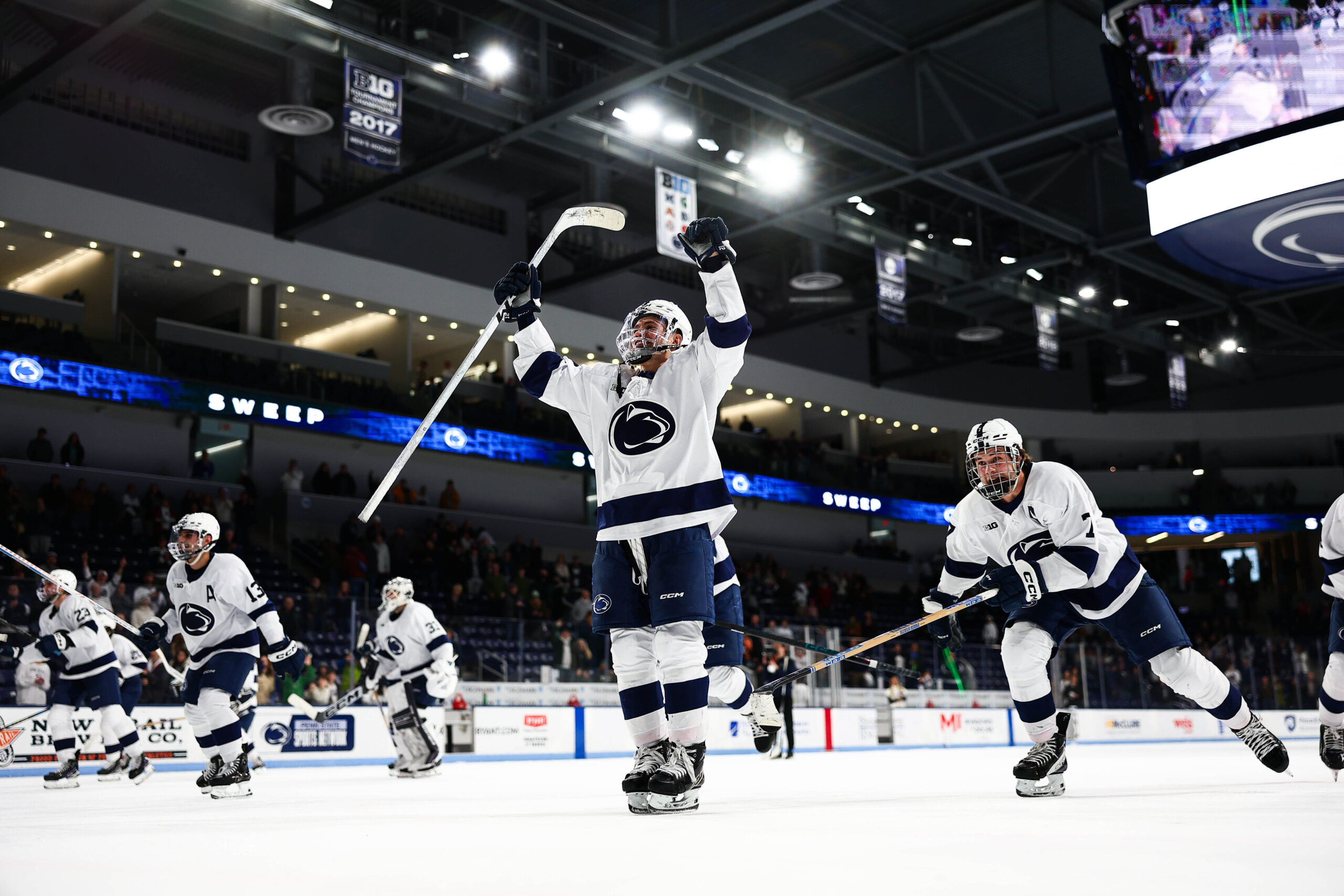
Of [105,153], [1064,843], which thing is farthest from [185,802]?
[105,153]

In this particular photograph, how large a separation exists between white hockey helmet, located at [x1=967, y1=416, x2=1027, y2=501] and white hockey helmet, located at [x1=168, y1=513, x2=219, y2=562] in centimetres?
383

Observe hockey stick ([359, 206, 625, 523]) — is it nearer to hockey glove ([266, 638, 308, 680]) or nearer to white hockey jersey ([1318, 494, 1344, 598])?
hockey glove ([266, 638, 308, 680])

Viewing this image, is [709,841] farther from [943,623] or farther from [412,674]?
[412,674]

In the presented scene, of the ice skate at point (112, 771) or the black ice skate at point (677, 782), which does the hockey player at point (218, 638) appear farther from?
the ice skate at point (112, 771)

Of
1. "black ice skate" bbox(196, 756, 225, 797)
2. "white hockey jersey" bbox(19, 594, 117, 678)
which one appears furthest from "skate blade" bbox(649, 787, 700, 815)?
"white hockey jersey" bbox(19, 594, 117, 678)

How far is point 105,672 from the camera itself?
30.2ft

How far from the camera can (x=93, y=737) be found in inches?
454

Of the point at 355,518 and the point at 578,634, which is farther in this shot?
the point at 355,518

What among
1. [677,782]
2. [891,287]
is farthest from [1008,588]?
[891,287]

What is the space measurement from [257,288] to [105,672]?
1466cm

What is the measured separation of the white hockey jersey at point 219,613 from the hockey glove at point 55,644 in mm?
3311

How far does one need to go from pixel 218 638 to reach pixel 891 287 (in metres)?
16.5

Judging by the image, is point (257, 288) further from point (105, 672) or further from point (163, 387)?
point (105, 672)

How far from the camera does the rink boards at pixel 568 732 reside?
38.5 feet
